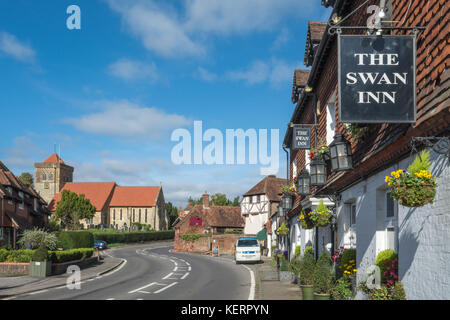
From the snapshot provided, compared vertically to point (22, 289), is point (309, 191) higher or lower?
higher

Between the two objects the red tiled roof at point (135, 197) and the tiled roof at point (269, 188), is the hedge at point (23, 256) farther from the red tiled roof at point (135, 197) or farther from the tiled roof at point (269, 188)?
the red tiled roof at point (135, 197)

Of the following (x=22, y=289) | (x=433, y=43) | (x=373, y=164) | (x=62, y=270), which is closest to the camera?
(x=433, y=43)

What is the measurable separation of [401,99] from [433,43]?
0.87 meters

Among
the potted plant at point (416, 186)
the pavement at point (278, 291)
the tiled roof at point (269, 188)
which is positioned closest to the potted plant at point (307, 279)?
the pavement at point (278, 291)

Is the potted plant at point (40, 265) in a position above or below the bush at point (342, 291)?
below

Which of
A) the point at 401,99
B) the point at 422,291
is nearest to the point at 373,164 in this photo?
the point at 401,99

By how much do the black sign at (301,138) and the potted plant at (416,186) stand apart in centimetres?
987

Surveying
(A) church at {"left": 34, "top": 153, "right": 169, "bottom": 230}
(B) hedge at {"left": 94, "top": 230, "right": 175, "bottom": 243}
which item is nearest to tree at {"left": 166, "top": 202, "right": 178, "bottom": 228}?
(A) church at {"left": 34, "top": 153, "right": 169, "bottom": 230}

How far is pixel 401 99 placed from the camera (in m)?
6.48

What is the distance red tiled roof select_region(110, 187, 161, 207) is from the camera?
105875mm

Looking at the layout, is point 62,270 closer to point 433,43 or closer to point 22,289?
point 22,289

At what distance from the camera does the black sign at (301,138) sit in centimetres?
1566

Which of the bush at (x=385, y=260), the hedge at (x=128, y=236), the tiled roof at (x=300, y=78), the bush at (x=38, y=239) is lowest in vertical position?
the hedge at (x=128, y=236)

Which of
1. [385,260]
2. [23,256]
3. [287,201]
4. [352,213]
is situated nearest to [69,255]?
[23,256]
